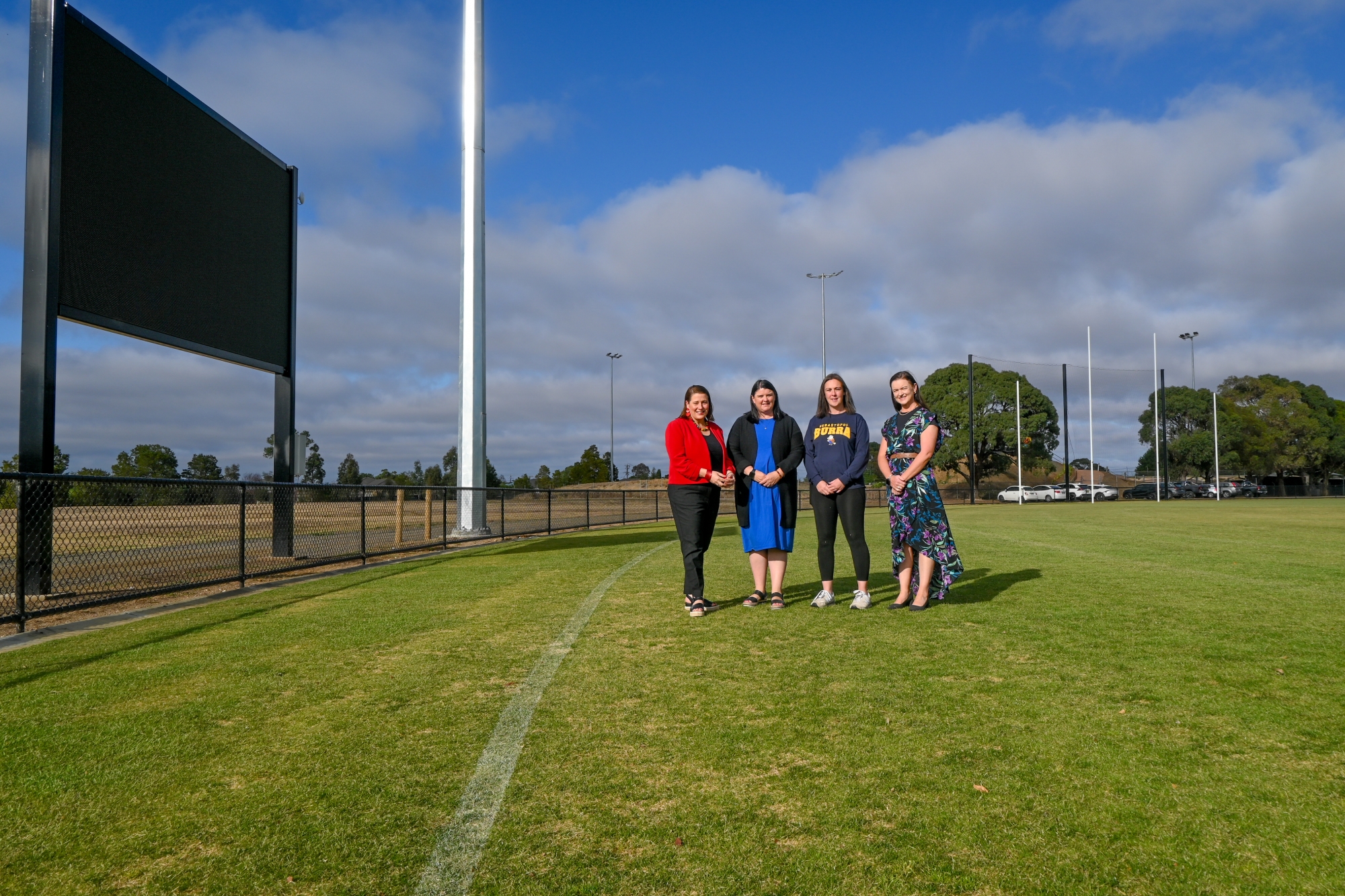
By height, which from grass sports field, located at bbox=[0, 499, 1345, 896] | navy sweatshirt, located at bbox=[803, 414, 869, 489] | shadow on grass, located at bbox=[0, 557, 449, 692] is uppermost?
navy sweatshirt, located at bbox=[803, 414, 869, 489]

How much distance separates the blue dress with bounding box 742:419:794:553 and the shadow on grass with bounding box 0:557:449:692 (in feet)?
14.2

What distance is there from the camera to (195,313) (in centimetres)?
1077

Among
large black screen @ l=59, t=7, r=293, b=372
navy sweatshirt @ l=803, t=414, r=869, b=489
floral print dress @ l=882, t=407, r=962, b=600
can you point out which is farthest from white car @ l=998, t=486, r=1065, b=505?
navy sweatshirt @ l=803, t=414, r=869, b=489

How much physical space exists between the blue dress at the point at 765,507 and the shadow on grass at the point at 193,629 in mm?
4323

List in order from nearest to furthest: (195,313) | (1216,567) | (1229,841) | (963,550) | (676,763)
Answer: (1229,841), (676,763), (1216,567), (195,313), (963,550)

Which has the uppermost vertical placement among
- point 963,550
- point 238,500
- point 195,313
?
point 195,313

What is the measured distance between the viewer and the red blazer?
6195 millimetres

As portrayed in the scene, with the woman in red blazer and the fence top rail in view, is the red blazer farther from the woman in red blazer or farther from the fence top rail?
the fence top rail

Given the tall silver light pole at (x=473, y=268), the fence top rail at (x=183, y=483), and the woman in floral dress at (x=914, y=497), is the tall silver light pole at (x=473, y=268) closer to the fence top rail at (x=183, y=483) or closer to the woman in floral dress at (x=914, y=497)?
the fence top rail at (x=183, y=483)

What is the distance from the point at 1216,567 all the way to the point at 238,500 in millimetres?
11586

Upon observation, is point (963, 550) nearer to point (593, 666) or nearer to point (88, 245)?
point (593, 666)

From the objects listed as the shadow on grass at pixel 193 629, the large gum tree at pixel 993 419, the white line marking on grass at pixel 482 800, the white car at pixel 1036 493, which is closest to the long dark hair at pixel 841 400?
the white line marking on grass at pixel 482 800

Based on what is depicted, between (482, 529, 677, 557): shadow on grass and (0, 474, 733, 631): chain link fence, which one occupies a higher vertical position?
(0, 474, 733, 631): chain link fence

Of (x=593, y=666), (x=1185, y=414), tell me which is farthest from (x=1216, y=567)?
(x=1185, y=414)
